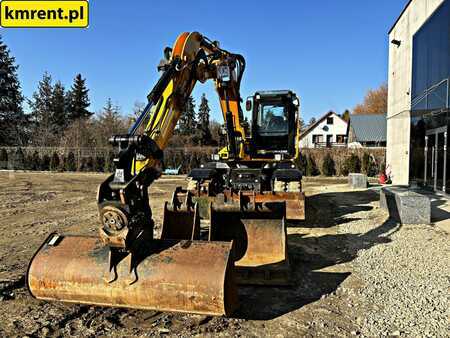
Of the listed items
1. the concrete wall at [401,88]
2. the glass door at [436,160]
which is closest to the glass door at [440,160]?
the glass door at [436,160]

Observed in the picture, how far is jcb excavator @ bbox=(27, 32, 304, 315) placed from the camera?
140 inches

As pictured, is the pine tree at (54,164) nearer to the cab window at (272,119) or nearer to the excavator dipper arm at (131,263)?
the cab window at (272,119)

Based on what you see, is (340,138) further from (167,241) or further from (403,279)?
(167,241)

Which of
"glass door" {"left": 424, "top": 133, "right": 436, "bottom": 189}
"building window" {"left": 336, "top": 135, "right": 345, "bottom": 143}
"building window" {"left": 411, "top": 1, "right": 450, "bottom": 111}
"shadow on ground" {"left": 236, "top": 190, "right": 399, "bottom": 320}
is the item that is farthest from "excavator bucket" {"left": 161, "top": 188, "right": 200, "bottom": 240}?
"building window" {"left": 336, "top": 135, "right": 345, "bottom": 143}

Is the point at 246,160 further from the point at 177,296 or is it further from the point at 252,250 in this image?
the point at 177,296

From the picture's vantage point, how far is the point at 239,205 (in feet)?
16.9

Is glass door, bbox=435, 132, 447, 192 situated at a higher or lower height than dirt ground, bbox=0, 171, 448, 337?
higher

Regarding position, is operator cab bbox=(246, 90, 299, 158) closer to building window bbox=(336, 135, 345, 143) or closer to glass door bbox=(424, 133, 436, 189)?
glass door bbox=(424, 133, 436, 189)

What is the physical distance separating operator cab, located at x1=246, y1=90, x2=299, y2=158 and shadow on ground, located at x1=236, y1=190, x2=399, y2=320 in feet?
6.32

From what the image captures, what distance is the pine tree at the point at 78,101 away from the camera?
4682 cm

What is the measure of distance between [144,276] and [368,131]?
146 ft

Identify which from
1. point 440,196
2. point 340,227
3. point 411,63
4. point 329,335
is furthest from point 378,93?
point 329,335

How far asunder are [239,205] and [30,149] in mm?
28024

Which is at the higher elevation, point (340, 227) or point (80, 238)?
point (80, 238)
